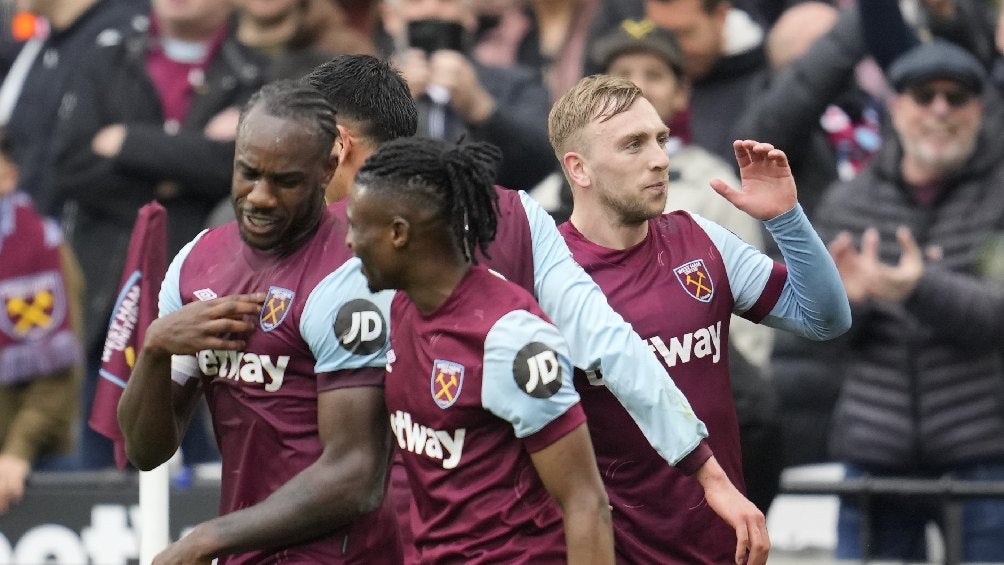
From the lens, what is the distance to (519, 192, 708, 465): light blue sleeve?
436cm

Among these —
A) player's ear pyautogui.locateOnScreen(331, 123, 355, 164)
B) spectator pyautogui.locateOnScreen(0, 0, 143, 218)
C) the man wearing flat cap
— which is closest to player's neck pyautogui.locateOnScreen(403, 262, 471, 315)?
player's ear pyautogui.locateOnScreen(331, 123, 355, 164)

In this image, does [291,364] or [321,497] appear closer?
[321,497]

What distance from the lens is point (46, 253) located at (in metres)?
8.03

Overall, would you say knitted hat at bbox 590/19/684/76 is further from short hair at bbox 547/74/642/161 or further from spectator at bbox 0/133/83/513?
spectator at bbox 0/133/83/513

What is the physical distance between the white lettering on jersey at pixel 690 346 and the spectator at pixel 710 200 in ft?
2.98

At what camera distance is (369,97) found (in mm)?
4715

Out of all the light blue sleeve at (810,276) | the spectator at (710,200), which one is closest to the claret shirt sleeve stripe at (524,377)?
the light blue sleeve at (810,276)

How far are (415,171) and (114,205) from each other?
13.9 feet

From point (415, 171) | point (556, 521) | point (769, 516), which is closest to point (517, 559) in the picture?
point (556, 521)

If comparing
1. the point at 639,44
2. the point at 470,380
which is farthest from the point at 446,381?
the point at 639,44

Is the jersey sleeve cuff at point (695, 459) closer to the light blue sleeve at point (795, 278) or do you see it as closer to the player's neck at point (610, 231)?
the light blue sleeve at point (795, 278)

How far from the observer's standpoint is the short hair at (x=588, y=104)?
4945 millimetres

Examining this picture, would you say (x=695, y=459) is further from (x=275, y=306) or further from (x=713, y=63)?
(x=713, y=63)

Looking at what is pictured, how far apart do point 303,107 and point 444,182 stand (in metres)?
0.47
